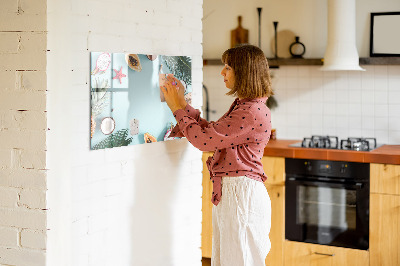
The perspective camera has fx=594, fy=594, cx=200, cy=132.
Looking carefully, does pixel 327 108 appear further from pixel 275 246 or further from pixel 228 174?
pixel 228 174

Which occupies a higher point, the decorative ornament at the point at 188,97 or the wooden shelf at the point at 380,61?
the wooden shelf at the point at 380,61

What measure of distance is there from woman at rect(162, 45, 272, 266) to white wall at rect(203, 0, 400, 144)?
2145 millimetres

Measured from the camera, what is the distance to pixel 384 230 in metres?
4.06

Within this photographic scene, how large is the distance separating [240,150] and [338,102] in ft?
7.42

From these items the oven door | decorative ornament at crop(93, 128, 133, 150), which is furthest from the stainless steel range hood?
decorative ornament at crop(93, 128, 133, 150)

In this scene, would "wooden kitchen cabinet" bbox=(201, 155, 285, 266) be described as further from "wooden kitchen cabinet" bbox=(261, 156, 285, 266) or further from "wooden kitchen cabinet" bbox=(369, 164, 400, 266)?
"wooden kitchen cabinet" bbox=(369, 164, 400, 266)

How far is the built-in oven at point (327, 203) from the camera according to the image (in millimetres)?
4133

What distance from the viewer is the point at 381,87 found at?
468 cm

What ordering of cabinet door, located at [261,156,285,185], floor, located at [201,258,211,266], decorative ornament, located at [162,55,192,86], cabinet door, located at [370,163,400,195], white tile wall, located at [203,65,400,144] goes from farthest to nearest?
1. floor, located at [201,258,211,266]
2. white tile wall, located at [203,65,400,144]
3. cabinet door, located at [261,156,285,185]
4. cabinet door, located at [370,163,400,195]
5. decorative ornament, located at [162,55,192,86]

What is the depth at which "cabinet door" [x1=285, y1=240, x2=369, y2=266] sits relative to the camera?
13.7 ft

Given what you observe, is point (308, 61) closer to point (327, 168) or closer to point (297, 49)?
point (297, 49)

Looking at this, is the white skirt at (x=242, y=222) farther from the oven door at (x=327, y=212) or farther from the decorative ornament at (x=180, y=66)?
the oven door at (x=327, y=212)

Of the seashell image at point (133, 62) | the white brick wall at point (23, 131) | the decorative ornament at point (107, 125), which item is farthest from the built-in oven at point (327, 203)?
the white brick wall at point (23, 131)

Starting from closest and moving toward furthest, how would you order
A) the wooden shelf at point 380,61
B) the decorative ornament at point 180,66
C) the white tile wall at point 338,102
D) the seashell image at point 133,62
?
the seashell image at point 133,62 < the decorative ornament at point 180,66 < the wooden shelf at point 380,61 < the white tile wall at point 338,102
